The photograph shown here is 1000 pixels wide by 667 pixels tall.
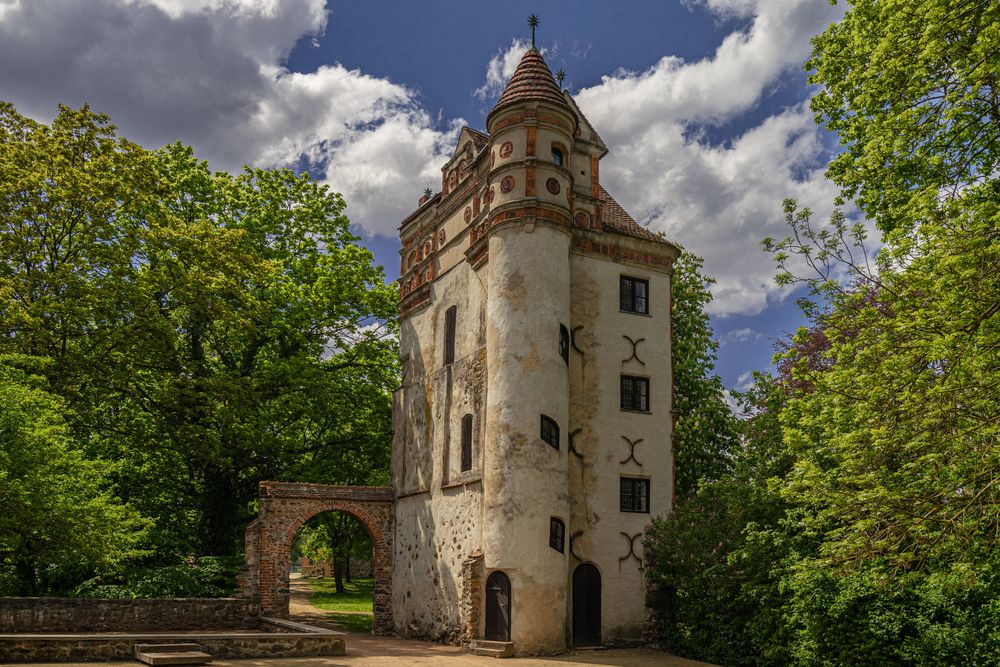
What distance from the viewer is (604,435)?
23.0 m

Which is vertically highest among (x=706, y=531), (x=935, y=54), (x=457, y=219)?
(x=457, y=219)

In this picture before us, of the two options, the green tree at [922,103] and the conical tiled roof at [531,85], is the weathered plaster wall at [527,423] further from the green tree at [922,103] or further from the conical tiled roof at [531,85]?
the green tree at [922,103]

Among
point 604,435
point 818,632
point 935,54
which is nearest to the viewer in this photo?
point 935,54

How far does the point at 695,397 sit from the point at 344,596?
889 inches

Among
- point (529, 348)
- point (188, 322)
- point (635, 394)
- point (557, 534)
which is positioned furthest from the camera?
point (188, 322)

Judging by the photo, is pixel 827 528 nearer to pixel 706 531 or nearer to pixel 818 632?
pixel 818 632

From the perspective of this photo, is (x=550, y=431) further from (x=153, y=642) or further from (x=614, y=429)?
(x=153, y=642)

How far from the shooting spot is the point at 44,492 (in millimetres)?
14281

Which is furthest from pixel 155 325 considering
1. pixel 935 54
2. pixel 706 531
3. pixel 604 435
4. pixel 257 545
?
pixel 935 54

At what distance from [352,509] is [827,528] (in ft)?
51.3

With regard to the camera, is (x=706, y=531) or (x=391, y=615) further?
(x=391, y=615)

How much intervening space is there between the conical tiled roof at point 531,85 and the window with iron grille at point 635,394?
822cm

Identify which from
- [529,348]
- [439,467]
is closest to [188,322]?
[439,467]

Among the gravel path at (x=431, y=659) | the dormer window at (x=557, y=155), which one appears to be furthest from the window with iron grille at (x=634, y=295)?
the gravel path at (x=431, y=659)
